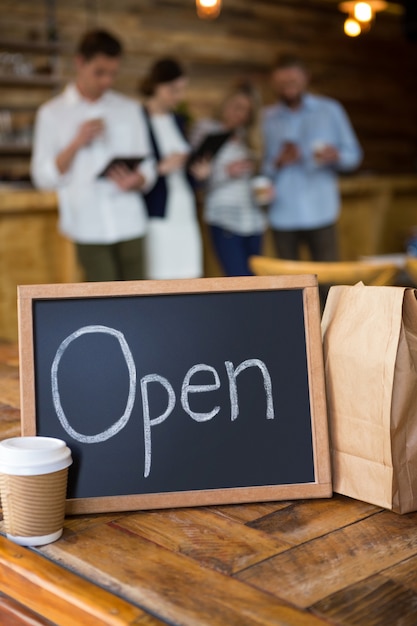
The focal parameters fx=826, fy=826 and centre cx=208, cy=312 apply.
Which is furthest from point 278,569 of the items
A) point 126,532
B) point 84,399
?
point 84,399

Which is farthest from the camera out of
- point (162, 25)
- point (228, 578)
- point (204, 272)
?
point (162, 25)

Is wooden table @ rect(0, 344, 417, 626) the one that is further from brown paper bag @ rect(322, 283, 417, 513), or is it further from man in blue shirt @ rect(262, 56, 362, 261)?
man in blue shirt @ rect(262, 56, 362, 261)

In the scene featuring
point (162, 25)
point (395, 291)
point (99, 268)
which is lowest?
point (395, 291)

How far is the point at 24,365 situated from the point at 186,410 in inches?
7.2

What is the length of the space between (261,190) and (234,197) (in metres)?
0.18

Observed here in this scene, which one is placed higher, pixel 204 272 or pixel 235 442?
pixel 204 272

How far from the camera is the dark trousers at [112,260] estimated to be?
140 inches

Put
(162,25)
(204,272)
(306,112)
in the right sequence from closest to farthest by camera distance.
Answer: (306,112) < (204,272) < (162,25)

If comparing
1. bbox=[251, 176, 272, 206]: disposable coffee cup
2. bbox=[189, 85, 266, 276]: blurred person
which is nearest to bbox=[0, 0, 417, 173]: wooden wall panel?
bbox=[189, 85, 266, 276]: blurred person

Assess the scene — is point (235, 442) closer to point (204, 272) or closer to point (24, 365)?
point (24, 365)

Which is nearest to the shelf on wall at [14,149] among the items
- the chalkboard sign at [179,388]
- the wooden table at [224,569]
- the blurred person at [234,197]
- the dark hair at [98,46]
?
the blurred person at [234,197]

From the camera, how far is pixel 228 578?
2.39 ft

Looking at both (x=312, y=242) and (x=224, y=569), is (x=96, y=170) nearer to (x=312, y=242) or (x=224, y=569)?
(x=312, y=242)

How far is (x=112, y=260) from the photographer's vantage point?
3.58m
